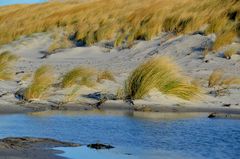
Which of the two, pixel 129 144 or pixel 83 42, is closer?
pixel 129 144

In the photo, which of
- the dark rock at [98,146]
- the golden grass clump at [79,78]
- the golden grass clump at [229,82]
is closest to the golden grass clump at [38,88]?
the golden grass clump at [79,78]

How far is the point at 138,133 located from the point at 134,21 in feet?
41.3

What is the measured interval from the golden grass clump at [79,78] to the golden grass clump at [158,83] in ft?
3.53

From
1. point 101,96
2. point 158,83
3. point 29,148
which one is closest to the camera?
point 29,148

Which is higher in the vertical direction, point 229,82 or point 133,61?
point 133,61

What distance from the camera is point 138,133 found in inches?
269

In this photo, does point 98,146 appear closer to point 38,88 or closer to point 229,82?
point 38,88

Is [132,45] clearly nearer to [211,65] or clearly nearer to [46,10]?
[211,65]

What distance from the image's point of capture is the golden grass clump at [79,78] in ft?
36.1

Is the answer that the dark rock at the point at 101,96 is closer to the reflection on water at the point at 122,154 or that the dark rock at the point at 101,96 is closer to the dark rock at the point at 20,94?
the dark rock at the point at 20,94

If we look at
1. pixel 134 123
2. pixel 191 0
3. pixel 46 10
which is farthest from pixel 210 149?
pixel 46 10

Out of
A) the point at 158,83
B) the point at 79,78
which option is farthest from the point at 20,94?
the point at 158,83

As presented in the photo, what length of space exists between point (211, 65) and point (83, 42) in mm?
6250

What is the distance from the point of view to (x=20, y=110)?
29.5 ft
